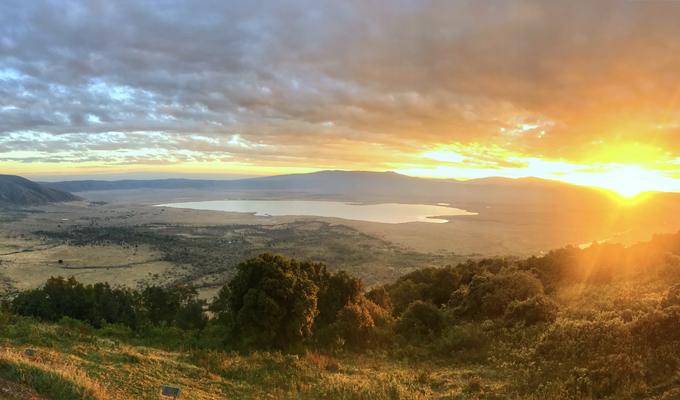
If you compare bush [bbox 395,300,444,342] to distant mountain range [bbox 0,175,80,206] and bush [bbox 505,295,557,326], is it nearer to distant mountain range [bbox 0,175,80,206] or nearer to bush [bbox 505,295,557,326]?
bush [bbox 505,295,557,326]

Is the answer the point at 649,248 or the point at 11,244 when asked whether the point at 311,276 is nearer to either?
the point at 649,248

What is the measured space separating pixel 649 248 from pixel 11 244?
332 feet

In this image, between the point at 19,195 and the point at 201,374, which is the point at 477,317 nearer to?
the point at 201,374

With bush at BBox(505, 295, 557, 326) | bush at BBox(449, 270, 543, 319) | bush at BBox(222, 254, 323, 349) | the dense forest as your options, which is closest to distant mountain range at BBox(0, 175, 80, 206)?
the dense forest

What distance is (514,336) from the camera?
691 inches

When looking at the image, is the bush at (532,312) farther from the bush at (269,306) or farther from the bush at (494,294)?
the bush at (269,306)

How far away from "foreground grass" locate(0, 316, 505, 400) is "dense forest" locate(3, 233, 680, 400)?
209 cm

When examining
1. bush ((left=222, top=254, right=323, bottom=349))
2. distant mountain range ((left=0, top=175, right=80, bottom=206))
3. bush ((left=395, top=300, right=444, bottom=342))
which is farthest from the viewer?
distant mountain range ((left=0, top=175, right=80, bottom=206))

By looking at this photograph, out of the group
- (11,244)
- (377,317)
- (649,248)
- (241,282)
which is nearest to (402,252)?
(649,248)

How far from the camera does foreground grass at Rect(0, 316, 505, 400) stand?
30.2 ft

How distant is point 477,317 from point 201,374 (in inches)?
605

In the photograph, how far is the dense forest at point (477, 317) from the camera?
12469 mm

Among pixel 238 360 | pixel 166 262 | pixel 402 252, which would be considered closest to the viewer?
pixel 238 360

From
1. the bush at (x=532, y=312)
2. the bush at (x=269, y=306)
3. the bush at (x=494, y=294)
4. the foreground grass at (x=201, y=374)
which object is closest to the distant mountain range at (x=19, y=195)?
the bush at (x=269, y=306)
